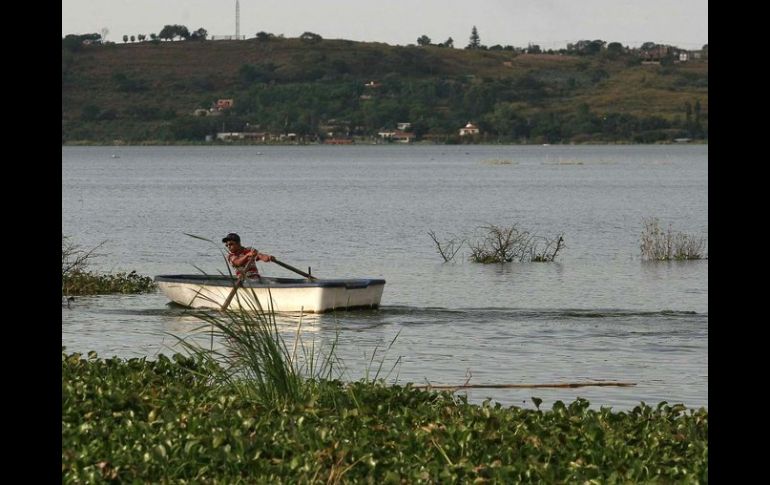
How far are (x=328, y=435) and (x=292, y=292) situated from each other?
1564 cm

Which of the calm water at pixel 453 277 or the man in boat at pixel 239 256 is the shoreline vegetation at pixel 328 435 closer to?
the calm water at pixel 453 277

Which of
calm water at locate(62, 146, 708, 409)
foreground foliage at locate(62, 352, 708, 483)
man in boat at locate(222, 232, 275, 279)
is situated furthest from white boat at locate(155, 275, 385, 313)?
foreground foliage at locate(62, 352, 708, 483)

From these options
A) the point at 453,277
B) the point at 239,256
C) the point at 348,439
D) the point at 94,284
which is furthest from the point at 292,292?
the point at 348,439

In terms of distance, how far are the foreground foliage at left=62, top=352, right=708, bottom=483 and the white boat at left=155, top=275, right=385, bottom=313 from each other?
12595 millimetres

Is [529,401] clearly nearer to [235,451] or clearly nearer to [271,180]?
[235,451]

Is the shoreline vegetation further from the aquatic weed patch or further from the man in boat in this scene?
the aquatic weed patch

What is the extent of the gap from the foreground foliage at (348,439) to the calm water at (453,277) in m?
1.60

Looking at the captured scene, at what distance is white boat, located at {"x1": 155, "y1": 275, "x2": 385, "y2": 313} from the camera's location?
25.2 m

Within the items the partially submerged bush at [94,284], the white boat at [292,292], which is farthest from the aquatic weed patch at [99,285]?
the white boat at [292,292]

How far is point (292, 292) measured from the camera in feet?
83.9

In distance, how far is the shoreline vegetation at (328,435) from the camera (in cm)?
909
